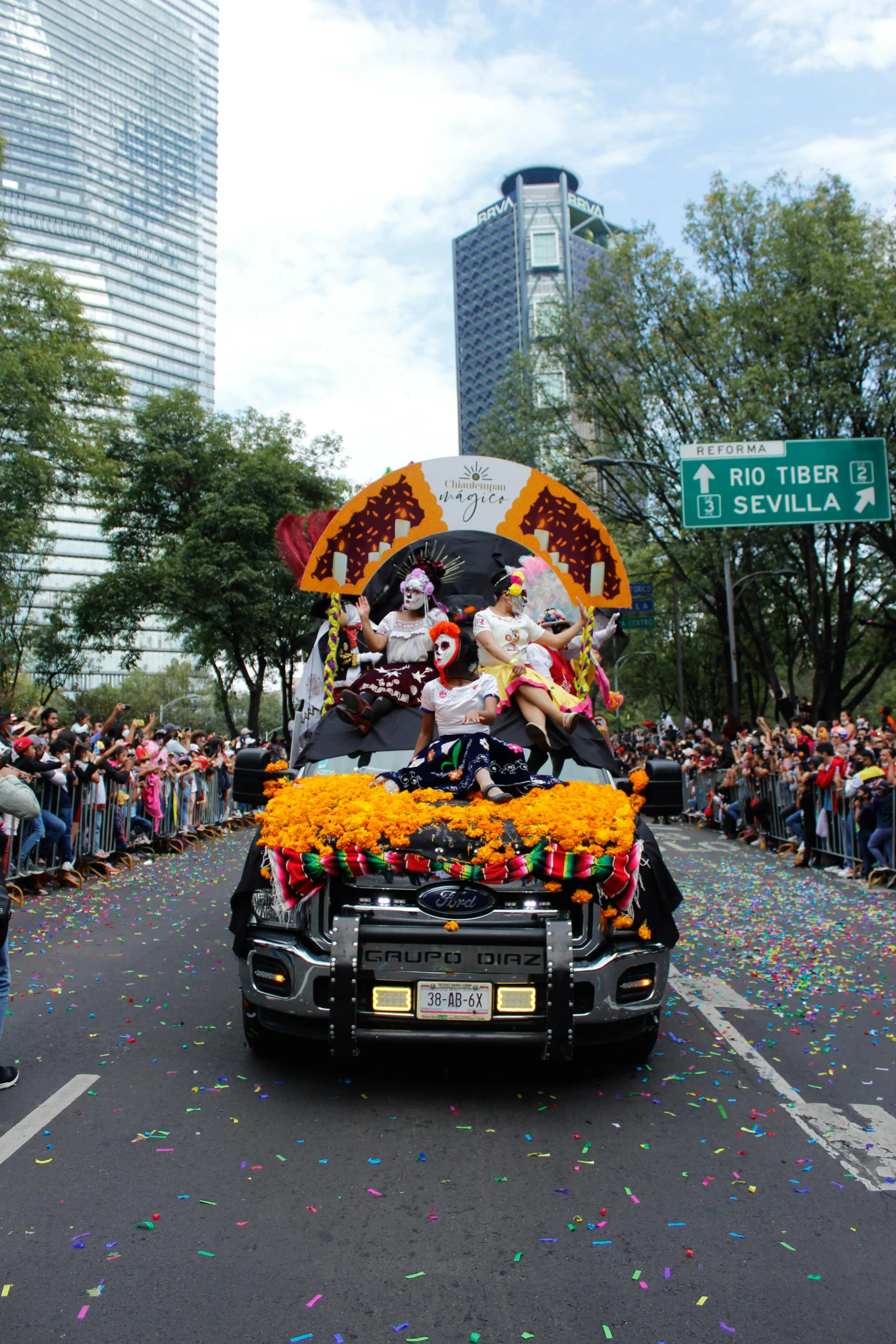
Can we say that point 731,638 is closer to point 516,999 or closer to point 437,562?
point 437,562

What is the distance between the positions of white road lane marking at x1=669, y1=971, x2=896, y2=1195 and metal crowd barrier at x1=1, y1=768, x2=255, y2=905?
20.1ft

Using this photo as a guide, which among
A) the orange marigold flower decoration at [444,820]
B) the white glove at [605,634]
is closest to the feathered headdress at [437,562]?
the white glove at [605,634]

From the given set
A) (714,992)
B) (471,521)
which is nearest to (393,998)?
(714,992)

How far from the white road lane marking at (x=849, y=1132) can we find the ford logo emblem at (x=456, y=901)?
171 cm

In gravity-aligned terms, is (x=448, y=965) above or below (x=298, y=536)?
below

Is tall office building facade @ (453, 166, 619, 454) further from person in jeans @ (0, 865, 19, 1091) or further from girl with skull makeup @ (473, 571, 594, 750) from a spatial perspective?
person in jeans @ (0, 865, 19, 1091)

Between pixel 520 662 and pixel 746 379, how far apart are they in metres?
17.6

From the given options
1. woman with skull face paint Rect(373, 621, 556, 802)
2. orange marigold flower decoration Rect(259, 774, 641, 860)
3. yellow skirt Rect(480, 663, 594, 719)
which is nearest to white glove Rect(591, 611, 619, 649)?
yellow skirt Rect(480, 663, 594, 719)

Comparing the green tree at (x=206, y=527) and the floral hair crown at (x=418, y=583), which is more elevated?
the green tree at (x=206, y=527)

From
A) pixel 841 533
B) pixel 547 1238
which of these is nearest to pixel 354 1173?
pixel 547 1238

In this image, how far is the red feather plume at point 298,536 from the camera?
9.26 meters

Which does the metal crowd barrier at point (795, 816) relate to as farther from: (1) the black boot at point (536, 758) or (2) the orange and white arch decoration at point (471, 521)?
(1) the black boot at point (536, 758)

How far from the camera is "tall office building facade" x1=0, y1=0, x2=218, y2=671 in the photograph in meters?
105

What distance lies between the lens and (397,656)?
25.8 ft
